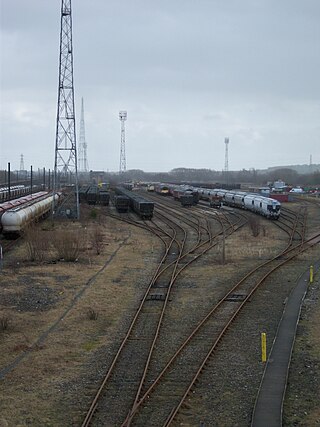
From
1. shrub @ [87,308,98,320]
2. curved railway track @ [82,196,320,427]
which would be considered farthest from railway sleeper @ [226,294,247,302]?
shrub @ [87,308,98,320]

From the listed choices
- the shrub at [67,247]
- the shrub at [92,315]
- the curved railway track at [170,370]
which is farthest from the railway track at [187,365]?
the shrub at [67,247]

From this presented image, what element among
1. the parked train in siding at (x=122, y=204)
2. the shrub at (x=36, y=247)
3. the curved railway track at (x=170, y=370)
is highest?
the parked train in siding at (x=122, y=204)

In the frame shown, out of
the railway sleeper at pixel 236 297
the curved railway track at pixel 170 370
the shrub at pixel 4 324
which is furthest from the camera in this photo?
the railway sleeper at pixel 236 297

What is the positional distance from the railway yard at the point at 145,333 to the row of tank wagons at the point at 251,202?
1841 centimetres

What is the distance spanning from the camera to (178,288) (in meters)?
22.0

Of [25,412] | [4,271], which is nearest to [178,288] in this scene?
[4,271]

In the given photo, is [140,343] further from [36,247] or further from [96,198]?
[96,198]

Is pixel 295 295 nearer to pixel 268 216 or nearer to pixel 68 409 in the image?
pixel 68 409

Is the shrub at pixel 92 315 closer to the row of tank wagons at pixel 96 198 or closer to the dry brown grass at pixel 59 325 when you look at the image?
the dry brown grass at pixel 59 325

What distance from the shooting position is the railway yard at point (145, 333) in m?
10.8

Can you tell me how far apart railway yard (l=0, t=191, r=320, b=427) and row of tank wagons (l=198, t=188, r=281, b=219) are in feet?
60.4

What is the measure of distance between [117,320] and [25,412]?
22.5ft

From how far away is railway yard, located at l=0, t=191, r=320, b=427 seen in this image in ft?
35.6

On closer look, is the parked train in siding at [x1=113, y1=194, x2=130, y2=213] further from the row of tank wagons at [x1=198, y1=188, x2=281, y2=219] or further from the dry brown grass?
the dry brown grass
